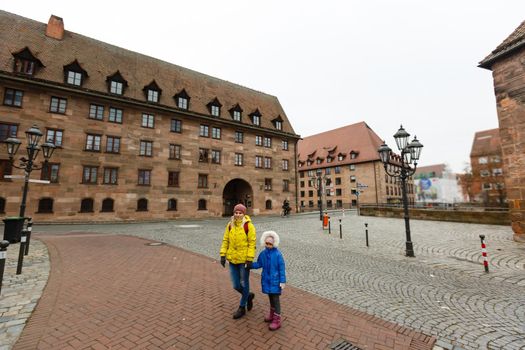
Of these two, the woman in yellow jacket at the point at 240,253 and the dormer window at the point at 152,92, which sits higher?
the dormer window at the point at 152,92

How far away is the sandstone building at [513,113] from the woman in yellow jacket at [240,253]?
13316mm

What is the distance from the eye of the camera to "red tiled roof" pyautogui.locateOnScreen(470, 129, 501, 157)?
4978cm

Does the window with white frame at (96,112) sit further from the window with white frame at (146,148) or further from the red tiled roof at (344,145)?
the red tiled roof at (344,145)

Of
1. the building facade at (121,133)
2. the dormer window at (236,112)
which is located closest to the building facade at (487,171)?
the building facade at (121,133)

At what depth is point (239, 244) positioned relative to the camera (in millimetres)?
4133

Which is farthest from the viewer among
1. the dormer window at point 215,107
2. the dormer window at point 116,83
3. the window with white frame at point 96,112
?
the dormer window at point 215,107

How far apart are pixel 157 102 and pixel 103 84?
15.0 ft

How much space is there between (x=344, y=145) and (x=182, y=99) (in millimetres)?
37659

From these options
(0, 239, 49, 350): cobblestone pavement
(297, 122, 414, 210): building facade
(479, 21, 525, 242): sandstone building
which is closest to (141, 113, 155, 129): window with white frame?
(0, 239, 49, 350): cobblestone pavement

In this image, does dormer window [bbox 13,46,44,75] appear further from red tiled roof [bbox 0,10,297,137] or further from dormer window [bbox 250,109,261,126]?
dormer window [bbox 250,109,261,126]

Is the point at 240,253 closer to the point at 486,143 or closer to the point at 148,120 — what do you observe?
the point at 148,120

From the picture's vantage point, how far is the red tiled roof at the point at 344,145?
47925 millimetres

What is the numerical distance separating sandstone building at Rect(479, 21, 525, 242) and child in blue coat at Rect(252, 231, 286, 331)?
13.0m

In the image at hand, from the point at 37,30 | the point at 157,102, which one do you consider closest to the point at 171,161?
the point at 157,102
